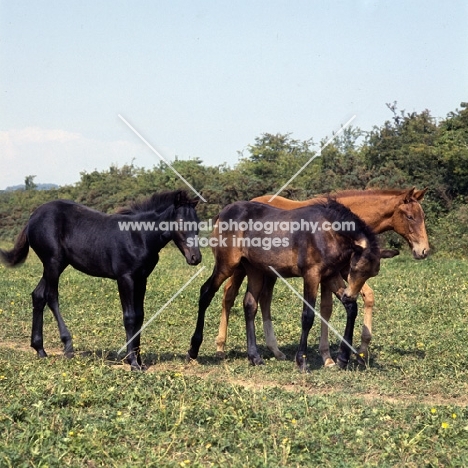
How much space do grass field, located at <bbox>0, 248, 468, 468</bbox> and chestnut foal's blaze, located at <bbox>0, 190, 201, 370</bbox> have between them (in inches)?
25.9

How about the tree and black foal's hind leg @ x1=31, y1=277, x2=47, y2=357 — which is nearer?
black foal's hind leg @ x1=31, y1=277, x2=47, y2=357

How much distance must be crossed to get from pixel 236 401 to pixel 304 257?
9.45 feet

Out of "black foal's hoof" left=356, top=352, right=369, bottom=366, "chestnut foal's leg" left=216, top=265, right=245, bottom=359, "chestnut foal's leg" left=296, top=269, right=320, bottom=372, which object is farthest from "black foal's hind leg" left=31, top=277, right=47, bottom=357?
"black foal's hoof" left=356, top=352, right=369, bottom=366

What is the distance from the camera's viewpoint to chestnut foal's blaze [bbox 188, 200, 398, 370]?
27.9 ft

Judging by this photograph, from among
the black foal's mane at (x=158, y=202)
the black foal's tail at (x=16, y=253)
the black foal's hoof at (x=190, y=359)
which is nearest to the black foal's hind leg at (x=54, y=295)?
the black foal's tail at (x=16, y=253)

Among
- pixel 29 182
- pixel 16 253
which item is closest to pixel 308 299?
pixel 16 253

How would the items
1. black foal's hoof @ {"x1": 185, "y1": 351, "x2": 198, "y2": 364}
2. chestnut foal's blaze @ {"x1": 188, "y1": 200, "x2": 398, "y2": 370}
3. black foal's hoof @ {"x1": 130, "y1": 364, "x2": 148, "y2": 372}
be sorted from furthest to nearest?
1. black foal's hoof @ {"x1": 185, "y1": 351, "x2": 198, "y2": 364}
2. chestnut foal's blaze @ {"x1": 188, "y1": 200, "x2": 398, "y2": 370}
3. black foal's hoof @ {"x1": 130, "y1": 364, "x2": 148, "y2": 372}

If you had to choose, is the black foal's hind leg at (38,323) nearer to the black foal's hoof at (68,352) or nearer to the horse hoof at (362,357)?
the black foal's hoof at (68,352)

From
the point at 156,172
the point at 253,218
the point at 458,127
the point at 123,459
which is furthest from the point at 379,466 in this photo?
the point at 156,172

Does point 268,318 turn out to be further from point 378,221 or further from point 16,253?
point 16,253

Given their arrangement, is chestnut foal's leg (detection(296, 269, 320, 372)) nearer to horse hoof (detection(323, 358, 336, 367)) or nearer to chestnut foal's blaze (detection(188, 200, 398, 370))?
chestnut foal's blaze (detection(188, 200, 398, 370))

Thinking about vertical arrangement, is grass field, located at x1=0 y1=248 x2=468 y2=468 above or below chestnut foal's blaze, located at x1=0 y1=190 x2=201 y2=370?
below

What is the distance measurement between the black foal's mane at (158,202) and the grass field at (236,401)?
6.10 ft

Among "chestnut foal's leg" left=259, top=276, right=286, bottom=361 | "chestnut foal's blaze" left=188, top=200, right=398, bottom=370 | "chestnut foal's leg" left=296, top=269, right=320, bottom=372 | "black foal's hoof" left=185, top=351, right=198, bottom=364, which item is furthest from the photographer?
"chestnut foal's leg" left=259, top=276, right=286, bottom=361
